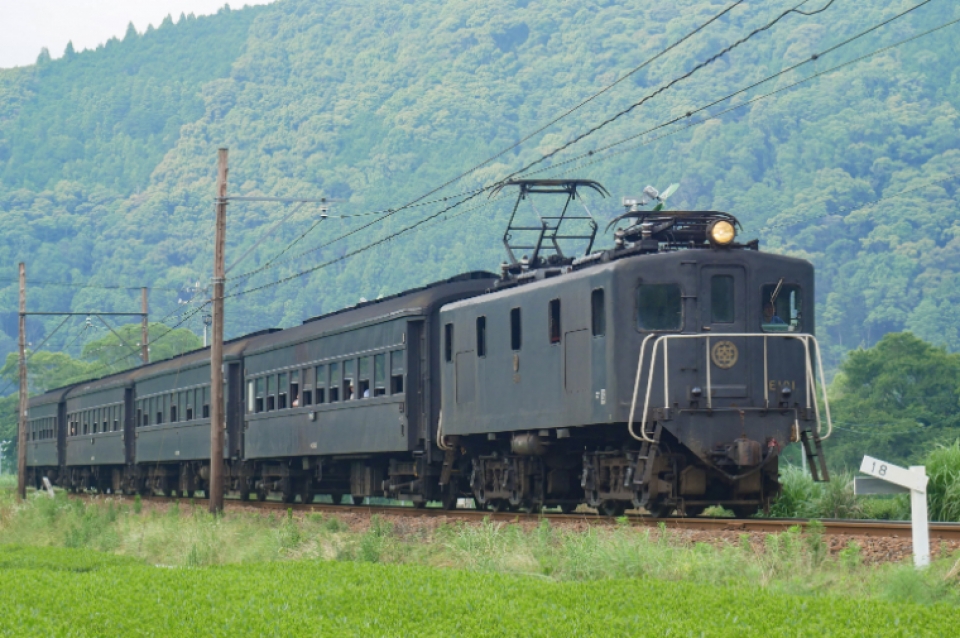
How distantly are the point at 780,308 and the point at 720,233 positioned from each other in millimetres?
1217

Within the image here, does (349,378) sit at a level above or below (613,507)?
above

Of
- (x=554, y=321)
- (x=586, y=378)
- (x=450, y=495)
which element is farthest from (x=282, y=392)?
(x=586, y=378)

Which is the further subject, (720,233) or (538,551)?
(720,233)

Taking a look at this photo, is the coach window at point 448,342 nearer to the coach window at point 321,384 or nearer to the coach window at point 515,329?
the coach window at point 515,329

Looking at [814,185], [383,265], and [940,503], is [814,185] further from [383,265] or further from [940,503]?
[940,503]

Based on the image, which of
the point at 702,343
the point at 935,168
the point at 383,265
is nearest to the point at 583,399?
the point at 702,343

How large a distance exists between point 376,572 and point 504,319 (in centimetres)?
734

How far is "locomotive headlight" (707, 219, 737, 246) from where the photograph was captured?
18.1 metres

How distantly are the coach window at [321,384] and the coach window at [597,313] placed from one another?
11.0 meters

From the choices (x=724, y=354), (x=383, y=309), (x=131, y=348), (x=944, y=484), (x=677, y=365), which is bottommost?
(x=944, y=484)

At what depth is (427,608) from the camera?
11.1 metres

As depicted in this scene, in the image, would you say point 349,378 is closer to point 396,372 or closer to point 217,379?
point 396,372

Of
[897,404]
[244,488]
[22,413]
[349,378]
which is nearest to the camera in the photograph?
[349,378]

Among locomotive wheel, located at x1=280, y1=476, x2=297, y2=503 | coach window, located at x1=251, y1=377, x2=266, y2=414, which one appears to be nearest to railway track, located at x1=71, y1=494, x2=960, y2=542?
locomotive wheel, located at x1=280, y1=476, x2=297, y2=503
